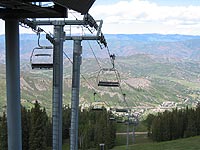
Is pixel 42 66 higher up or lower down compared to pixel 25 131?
higher up

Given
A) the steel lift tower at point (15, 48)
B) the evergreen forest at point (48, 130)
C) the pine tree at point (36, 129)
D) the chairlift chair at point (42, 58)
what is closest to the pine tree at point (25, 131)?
the evergreen forest at point (48, 130)

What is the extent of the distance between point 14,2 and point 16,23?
1.24 meters

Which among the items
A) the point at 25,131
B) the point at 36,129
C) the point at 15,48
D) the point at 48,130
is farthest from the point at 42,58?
the point at 48,130

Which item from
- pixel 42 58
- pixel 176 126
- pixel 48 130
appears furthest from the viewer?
pixel 176 126

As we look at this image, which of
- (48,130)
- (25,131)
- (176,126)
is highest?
(25,131)

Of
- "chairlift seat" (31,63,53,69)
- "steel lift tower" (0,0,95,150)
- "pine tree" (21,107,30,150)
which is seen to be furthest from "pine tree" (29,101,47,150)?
"steel lift tower" (0,0,95,150)

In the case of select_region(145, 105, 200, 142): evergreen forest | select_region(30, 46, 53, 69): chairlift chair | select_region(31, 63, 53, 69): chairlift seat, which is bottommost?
select_region(145, 105, 200, 142): evergreen forest

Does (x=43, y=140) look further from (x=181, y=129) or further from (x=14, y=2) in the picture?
(x=14, y=2)

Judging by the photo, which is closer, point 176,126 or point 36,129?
point 36,129

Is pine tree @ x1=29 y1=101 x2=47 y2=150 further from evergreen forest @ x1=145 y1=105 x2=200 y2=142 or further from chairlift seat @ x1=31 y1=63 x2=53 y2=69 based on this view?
chairlift seat @ x1=31 y1=63 x2=53 y2=69

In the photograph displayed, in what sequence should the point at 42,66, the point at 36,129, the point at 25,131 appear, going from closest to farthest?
the point at 42,66, the point at 36,129, the point at 25,131

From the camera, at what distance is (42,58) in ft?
40.4

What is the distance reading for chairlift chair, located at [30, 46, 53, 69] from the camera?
12148mm

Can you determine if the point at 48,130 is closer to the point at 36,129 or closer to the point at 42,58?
the point at 36,129
